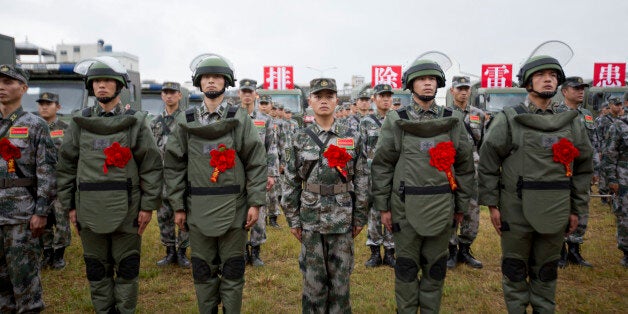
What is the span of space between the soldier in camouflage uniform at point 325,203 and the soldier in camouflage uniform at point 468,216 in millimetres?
2356

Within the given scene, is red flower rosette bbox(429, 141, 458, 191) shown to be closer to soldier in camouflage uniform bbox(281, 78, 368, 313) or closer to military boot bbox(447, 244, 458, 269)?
soldier in camouflage uniform bbox(281, 78, 368, 313)

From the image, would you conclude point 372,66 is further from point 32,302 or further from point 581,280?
point 32,302

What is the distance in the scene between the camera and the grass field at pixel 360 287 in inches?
169

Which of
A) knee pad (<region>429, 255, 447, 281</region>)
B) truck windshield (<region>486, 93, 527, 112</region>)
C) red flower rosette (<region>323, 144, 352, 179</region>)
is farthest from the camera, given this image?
truck windshield (<region>486, 93, 527, 112</region>)

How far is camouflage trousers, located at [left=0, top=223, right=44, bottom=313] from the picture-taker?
137 inches

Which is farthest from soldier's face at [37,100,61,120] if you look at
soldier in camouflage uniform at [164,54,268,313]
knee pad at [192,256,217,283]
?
knee pad at [192,256,217,283]

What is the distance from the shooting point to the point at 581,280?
5004mm

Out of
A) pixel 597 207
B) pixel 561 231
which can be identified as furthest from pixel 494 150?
pixel 597 207

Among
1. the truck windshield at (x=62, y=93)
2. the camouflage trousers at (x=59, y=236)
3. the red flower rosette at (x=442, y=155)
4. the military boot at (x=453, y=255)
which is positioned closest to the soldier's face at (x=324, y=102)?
the red flower rosette at (x=442, y=155)

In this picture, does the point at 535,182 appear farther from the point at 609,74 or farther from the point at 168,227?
the point at 609,74

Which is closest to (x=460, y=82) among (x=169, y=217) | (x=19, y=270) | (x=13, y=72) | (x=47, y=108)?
(x=169, y=217)

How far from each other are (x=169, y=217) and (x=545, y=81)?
15.7 feet

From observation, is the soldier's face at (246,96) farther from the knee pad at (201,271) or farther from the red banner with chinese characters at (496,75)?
the red banner with chinese characters at (496,75)

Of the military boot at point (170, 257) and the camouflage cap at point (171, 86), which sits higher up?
the camouflage cap at point (171, 86)
